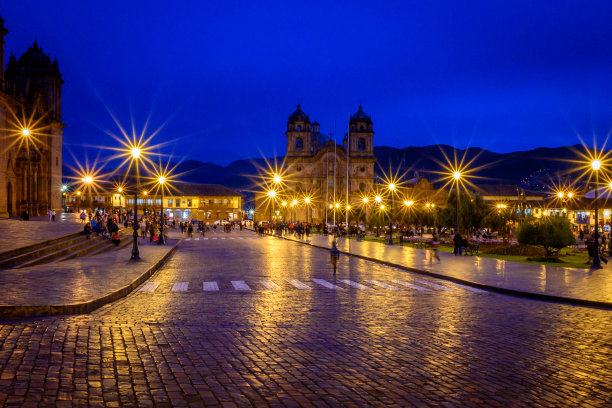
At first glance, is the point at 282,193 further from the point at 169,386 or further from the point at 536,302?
the point at 169,386

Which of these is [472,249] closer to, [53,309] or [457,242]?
[457,242]

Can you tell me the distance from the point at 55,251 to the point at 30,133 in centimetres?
3489

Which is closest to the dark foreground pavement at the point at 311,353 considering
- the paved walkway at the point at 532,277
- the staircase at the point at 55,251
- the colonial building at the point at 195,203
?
the paved walkway at the point at 532,277

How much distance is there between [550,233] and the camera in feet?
83.9

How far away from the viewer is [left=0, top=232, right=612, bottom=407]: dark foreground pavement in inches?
221

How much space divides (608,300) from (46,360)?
37.4 ft

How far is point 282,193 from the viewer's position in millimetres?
109500

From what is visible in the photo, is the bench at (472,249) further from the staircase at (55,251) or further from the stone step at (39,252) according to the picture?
the stone step at (39,252)

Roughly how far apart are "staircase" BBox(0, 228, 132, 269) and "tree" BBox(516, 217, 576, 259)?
20.3 m

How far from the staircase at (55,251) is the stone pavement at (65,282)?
0.79 m

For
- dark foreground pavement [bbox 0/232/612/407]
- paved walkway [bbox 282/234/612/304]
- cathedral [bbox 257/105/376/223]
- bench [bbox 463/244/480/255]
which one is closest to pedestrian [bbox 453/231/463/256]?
bench [bbox 463/244/480/255]

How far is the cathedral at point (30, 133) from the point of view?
152 feet

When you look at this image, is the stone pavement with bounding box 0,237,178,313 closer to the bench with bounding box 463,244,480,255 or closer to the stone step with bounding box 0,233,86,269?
the stone step with bounding box 0,233,86,269

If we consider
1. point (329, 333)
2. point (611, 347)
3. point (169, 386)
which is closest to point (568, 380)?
point (611, 347)
